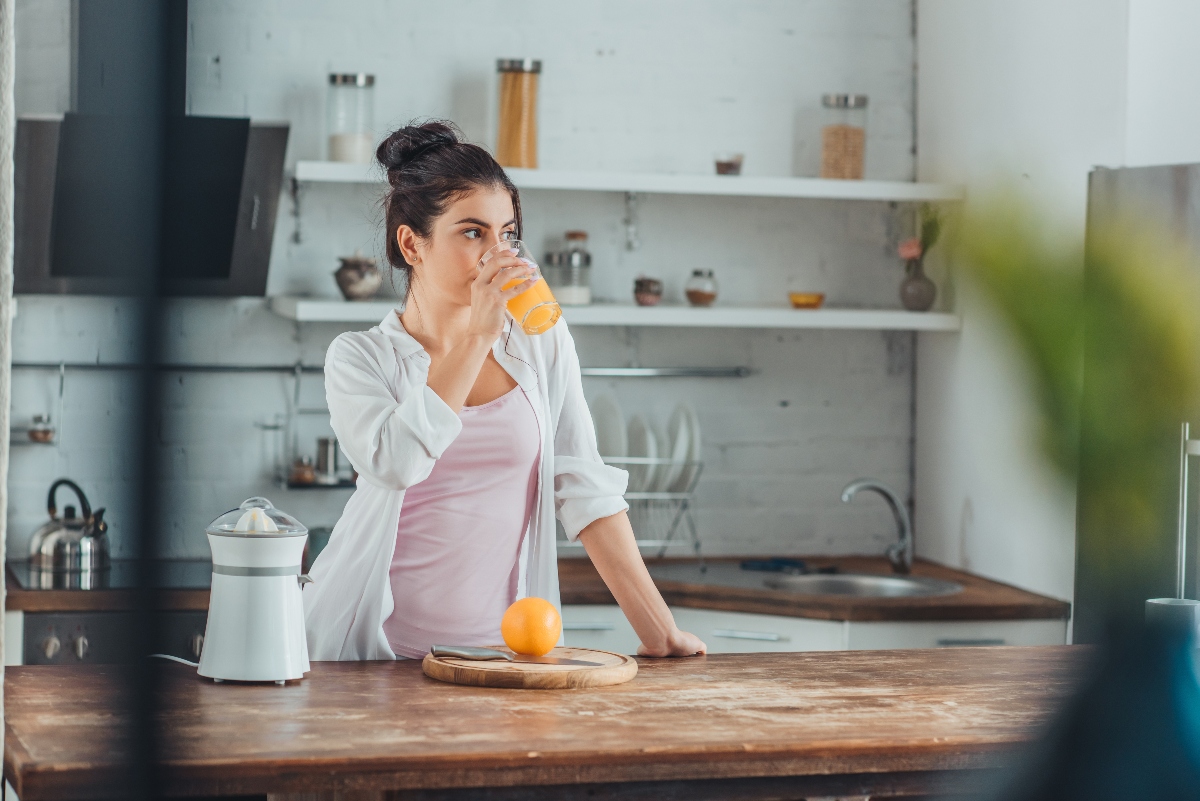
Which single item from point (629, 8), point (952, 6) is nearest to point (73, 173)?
point (629, 8)

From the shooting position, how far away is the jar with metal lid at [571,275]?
11.6ft

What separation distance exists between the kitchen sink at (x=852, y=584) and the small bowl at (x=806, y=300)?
74cm

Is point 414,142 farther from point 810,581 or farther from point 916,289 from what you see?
point 916,289

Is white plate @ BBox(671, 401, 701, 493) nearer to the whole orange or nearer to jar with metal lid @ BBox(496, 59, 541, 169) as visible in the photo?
jar with metal lid @ BBox(496, 59, 541, 169)

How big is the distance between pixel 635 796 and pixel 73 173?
248 cm

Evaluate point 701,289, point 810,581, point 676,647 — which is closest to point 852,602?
point 810,581

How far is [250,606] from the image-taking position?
1632 millimetres

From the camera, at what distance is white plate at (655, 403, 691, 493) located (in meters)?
3.68

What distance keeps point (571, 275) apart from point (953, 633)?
1334 mm

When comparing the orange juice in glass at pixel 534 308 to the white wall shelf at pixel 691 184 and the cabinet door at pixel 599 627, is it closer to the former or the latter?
the cabinet door at pixel 599 627

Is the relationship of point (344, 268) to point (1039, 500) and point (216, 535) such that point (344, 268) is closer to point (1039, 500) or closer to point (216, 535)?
point (216, 535)

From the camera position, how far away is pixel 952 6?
375cm

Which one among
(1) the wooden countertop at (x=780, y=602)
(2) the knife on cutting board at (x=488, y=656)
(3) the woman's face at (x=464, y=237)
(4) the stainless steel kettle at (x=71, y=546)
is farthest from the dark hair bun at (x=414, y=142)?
(4) the stainless steel kettle at (x=71, y=546)

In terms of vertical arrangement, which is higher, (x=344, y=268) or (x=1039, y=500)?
(x=344, y=268)
